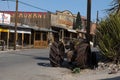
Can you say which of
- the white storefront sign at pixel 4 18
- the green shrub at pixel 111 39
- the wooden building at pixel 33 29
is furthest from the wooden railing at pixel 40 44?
the green shrub at pixel 111 39

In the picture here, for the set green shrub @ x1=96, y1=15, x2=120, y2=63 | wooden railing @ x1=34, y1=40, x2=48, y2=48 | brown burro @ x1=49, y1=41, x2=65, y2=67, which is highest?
green shrub @ x1=96, y1=15, x2=120, y2=63

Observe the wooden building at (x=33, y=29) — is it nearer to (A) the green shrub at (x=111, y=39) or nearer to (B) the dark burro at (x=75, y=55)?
(B) the dark burro at (x=75, y=55)

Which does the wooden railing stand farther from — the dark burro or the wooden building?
the dark burro

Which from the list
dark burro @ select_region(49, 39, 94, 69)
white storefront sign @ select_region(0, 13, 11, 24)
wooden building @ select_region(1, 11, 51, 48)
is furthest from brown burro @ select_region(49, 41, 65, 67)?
white storefront sign @ select_region(0, 13, 11, 24)

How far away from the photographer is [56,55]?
69.2ft

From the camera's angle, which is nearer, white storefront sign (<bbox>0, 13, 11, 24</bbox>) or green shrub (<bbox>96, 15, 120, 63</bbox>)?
green shrub (<bbox>96, 15, 120, 63</bbox>)

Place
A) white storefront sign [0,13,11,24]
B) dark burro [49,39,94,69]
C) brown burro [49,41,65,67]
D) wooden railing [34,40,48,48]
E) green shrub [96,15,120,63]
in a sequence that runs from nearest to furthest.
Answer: green shrub [96,15,120,63] < dark burro [49,39,94,69] < brown burro [49,41,65,67] < white storefront sign [0,13,11,24] < wooden railing [34,40,48,48]

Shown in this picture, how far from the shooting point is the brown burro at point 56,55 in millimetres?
20875

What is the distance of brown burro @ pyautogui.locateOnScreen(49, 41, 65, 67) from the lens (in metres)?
20.9

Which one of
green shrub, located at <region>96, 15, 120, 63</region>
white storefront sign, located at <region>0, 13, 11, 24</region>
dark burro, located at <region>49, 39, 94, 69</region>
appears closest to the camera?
green shrub, located at <region>96, 15, 120, 63</region>

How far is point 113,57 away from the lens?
19.3 m

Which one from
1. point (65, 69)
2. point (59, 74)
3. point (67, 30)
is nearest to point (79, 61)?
point (65, 69)

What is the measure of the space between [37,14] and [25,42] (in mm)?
12121

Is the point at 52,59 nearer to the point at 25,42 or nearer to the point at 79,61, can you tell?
the point at 79,61
